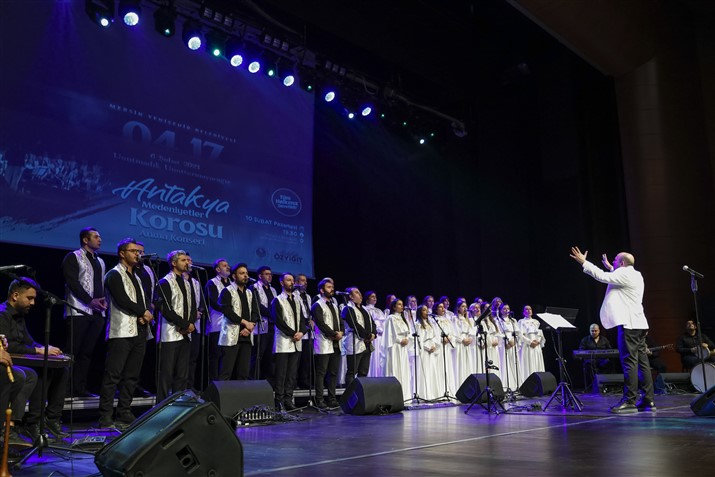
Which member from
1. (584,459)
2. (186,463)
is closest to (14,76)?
(186,463)

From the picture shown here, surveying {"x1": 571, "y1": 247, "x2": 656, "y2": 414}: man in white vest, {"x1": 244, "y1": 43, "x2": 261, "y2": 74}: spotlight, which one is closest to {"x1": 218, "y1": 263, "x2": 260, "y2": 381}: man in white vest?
{"x1": 244, "y1": 43, "x2": 261, "y2": 74}: spotlight

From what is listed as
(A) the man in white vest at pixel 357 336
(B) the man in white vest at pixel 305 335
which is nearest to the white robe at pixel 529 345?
(A) the man in white vest at pixel 357 336

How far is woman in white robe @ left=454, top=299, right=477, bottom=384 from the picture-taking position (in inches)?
441

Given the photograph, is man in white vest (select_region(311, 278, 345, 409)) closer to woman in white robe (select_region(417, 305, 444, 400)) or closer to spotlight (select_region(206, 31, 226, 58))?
woman in white robe (select_region(417, 305, 444, 400))

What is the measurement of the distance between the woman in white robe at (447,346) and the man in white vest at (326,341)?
103 inches

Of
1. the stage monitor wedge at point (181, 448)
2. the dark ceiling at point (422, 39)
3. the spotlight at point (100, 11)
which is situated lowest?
the stage monitor wedge at point (181, 448)

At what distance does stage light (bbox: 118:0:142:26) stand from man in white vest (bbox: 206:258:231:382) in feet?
10.7

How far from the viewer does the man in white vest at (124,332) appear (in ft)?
19.7

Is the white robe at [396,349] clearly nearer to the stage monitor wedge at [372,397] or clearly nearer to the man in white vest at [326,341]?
the man in white vest at [326,341]

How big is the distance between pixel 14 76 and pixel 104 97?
3.55ft

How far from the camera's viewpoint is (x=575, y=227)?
13164 mm

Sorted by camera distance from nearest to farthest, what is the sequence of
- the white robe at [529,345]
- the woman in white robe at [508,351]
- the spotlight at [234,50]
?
the spotlight at [234,50], the woman in white robe at [508,351], the white robe at [529,345]

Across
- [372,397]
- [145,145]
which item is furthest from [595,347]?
[145,145]

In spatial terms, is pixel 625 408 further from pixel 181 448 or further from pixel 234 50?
pixel 234 50
